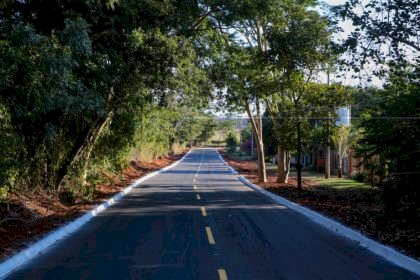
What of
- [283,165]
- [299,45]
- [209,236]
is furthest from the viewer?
[283,165]

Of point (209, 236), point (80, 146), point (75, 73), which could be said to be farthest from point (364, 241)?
point (80, 146)

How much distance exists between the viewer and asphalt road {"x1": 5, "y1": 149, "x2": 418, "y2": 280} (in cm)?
862

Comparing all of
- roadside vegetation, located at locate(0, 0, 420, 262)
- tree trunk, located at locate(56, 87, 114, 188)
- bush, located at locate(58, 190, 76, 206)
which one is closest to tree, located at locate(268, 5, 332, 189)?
roadside vegetation, located at locate(0, 0, 420, 262)

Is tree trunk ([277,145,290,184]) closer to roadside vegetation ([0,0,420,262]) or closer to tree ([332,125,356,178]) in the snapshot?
roadside vegetation ([0,0,420,262])

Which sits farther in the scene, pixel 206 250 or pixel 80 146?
pixel 80 146

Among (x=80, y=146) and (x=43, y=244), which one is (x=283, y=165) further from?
(x=43, y=244)

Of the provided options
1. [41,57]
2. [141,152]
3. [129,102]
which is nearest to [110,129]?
[129,102]

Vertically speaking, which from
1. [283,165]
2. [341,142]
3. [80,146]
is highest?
[341,142]

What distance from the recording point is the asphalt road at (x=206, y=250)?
8625 millimetres

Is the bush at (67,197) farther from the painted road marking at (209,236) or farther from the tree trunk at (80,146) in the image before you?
the painted road marking at (209,236)

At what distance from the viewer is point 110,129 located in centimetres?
2425

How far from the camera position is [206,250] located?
10.6 meters

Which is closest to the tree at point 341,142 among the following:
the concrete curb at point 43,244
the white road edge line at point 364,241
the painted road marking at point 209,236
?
the white road edge line at point 364,241

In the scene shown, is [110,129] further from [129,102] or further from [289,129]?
[289,129]
